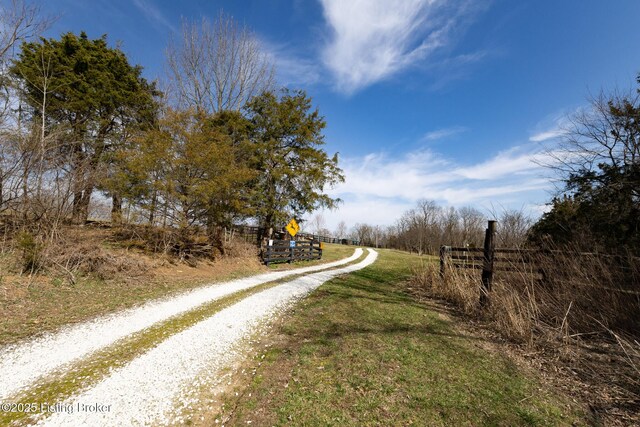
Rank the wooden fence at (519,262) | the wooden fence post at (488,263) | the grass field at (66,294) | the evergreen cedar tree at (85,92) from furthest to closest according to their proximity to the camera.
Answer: the evergreen cedar tree at (85,92), the wooden fence post at (488,263), the wooden fence at (519,262), the grass field at (66,294)

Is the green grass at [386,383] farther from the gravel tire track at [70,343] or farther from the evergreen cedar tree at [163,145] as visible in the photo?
the evergreen cedar tree at [163,145]

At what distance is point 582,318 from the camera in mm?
5574

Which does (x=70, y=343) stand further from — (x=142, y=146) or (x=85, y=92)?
(x=85, y=92)

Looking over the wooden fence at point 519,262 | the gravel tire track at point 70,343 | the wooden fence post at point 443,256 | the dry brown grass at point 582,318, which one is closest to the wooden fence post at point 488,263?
the wooden fence at point 519,262

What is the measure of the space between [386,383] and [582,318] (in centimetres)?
508

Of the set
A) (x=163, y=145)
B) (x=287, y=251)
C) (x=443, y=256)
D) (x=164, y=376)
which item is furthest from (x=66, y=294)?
(x=443, y=256)

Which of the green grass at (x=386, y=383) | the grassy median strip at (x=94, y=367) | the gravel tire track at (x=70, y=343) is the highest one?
the gravel tire track at (x=70, y=343)

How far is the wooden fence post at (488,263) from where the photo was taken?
7.15 m

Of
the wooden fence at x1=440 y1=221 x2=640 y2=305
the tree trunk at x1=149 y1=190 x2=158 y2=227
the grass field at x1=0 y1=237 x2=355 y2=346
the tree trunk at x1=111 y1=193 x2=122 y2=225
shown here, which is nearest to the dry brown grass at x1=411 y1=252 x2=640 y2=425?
the wooden fence at x1=440 y1=221 x2=640 y2=305

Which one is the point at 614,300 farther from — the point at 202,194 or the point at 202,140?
the point at 202,140

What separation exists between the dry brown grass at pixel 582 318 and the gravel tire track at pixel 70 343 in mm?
7075

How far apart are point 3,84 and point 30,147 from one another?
234 inches

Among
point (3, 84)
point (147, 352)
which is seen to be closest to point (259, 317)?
point (147, 352)

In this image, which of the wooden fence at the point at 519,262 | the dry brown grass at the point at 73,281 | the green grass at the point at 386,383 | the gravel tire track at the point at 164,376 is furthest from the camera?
the wooden fence at the point at 519,262
